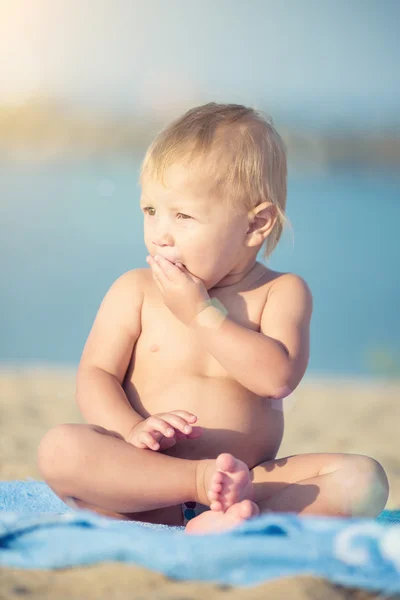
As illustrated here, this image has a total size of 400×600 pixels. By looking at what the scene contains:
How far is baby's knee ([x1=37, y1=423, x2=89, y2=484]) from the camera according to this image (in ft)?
4.35

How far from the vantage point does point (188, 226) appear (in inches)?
57.9

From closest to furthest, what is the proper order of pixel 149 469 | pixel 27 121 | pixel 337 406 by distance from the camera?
pixel 149 469 → pixel 337 406 → pixel 27 121

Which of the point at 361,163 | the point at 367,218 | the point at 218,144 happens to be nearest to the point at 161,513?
the point at 218,144

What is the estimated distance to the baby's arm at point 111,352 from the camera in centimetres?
151

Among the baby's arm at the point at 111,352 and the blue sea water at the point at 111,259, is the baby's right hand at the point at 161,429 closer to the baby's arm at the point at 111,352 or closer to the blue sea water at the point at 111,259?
the baby's arm at the point at 111,352

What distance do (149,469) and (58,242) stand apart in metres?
9.00

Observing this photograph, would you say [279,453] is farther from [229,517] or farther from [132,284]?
[229,517]

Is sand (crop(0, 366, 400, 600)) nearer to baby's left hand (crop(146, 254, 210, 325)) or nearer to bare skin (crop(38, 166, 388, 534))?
bare skin (crop(38, 166, 388, 534))

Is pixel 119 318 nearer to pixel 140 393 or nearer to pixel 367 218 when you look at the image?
pixel 140 393

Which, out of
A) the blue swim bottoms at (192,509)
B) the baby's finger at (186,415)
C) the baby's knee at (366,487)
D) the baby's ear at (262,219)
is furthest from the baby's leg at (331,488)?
the baby's ear at (262,219)

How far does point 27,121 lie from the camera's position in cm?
902

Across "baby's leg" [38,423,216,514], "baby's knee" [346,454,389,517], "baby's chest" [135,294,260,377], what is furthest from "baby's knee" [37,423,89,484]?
"baby's knee" [346,454,389,517]

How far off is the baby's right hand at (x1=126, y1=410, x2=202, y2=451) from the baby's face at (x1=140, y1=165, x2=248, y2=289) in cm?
30

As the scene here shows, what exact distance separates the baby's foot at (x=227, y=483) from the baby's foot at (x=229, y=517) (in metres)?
0.01
